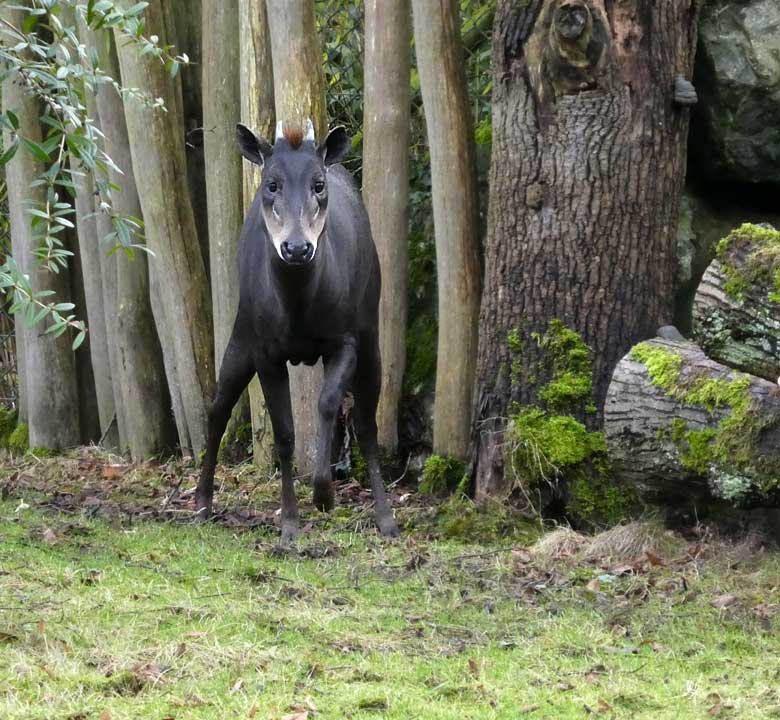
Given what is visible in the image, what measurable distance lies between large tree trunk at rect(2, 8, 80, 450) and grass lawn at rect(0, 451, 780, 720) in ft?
11.6

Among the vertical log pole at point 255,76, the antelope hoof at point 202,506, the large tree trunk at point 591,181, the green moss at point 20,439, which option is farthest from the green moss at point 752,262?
the green moss at point 20,439

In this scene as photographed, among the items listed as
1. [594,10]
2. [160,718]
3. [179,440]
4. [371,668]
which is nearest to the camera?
[160,718]

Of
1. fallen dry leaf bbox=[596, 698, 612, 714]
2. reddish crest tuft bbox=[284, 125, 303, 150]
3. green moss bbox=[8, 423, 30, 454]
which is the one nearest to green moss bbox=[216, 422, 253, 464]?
green moss bbox=[8, 423, 30, 454]

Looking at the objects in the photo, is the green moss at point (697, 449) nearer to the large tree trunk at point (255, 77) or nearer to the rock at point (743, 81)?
the rock at point (743, 81)

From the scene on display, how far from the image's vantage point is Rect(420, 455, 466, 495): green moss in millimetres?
8789

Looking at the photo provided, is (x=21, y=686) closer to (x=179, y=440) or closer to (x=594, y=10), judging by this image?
(x=594, y=10)

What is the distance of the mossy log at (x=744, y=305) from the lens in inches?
225

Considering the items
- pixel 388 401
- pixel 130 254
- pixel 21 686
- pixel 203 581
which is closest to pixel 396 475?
pixel 388 401

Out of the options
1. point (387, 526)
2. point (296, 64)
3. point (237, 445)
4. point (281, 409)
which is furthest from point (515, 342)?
point (237, 445)

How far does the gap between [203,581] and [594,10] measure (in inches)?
157

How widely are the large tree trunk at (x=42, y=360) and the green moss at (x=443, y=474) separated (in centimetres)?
413

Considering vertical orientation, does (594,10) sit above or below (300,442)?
above

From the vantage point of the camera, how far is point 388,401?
952cm

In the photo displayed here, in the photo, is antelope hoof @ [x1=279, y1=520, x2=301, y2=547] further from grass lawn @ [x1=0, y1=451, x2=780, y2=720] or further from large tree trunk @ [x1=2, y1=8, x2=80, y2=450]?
large tree trunk @ [x1=2, y1=8, x2=80, y2=450]
